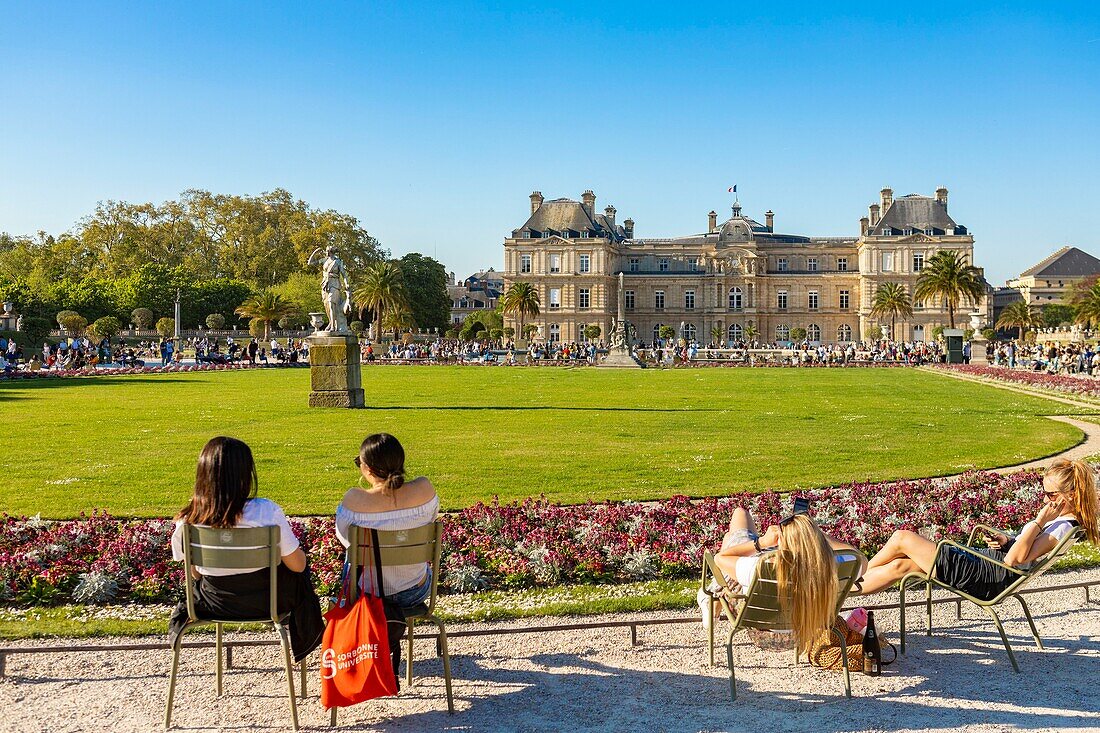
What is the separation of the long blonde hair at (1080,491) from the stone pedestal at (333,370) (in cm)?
1733

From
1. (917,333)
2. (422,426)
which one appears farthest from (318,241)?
(422,426)

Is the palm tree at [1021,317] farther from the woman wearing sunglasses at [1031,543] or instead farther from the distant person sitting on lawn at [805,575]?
the distant person sitting on lawn at [805,575]

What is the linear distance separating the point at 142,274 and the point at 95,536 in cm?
7595

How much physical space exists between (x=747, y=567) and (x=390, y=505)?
6.94 feet

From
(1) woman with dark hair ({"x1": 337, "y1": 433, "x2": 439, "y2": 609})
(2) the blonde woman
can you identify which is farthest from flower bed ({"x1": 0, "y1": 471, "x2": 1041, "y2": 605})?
(2) the blonde woman

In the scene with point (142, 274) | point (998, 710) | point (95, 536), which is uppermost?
point (142, 274)

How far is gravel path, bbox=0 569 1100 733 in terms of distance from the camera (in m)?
5.28

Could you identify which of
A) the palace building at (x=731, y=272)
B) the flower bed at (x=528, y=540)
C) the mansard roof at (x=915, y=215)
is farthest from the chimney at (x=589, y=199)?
the flower bed at (x=528, y=540)

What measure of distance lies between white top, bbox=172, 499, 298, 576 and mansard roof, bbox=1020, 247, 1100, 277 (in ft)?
418

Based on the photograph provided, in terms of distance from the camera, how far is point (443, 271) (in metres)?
95.8

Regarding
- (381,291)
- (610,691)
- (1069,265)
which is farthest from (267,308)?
(1069,265)

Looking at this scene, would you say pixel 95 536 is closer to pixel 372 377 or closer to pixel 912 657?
pixel 912 657

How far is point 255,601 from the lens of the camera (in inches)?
214

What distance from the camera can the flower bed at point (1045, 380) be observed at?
92.2 feet
